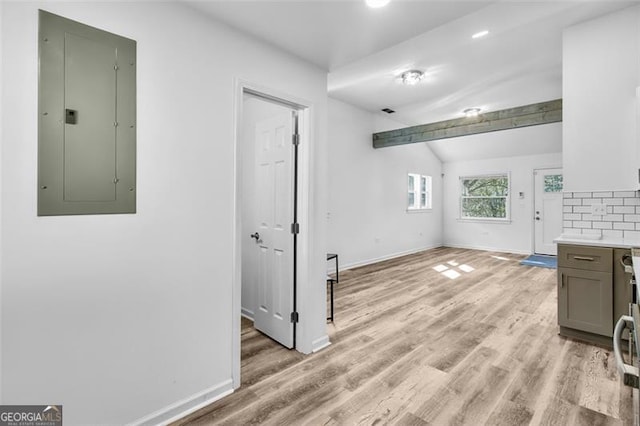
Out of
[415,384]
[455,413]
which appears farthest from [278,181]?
[455,413]

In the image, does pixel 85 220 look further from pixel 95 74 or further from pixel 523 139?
pixel 523 139

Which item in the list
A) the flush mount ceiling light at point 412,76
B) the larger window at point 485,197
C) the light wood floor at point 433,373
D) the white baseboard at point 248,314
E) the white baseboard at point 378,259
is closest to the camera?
the light wood floor at point 433,373

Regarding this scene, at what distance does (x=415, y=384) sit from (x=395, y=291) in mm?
2266

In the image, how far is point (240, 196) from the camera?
207cm

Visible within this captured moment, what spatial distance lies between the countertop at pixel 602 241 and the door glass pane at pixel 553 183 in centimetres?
483

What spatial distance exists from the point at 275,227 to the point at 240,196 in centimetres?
78

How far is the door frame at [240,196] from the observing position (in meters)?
2.05

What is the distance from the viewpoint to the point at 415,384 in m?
2.13

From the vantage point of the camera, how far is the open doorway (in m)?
2.61

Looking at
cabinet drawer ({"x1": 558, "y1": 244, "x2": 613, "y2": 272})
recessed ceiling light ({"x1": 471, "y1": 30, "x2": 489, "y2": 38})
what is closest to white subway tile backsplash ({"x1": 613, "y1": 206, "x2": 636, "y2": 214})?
cabinet drawer ({"x1": 558, "y1": 244, "x2": 613, "y2": 272})

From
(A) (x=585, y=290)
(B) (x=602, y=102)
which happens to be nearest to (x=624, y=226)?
(A) (x=585, y=290)

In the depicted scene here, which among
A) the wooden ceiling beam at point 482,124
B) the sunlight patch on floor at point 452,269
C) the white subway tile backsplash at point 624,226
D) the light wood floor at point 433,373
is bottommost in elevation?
the light wood floor at point 433,373

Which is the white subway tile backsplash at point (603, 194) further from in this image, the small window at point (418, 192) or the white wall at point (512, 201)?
the small window at point (418, 192)

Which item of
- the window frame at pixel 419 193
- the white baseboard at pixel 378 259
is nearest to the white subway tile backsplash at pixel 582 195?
the white baseboard at pixel 378 259
